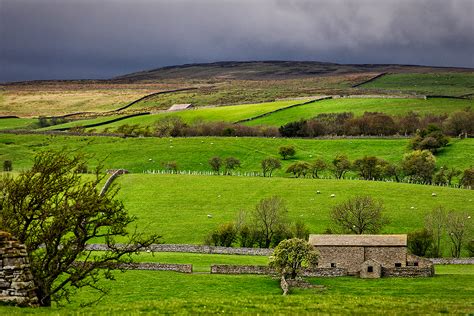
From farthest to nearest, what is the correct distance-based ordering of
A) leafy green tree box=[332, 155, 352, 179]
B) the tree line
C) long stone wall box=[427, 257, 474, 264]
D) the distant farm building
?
1. the tree line
2. leafy green tree box=[332, 155, 352, 179]
3. long stone wall box=[427, 257, 474, 264]
4. the distant farm building

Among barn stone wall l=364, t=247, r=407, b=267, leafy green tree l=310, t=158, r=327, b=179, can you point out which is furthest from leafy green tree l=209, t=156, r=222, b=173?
barn stone wall l=364, t=247, r=407, b=267

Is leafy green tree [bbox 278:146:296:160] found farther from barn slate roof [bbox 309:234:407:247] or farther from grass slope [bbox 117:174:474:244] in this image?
barn slate roof [bbox 309:234:407:247]

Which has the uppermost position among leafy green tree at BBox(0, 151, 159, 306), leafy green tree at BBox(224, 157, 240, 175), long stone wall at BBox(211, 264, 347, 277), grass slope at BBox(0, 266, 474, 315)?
leafy green tree at BBox(0, 151, 159, 306)

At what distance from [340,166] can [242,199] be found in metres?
27.9

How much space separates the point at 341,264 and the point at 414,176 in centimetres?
5633

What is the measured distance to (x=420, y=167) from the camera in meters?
124

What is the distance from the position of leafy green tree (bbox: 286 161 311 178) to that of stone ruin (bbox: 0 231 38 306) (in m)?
106

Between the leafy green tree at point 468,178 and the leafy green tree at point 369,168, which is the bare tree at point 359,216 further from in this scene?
the leafy green tree at point 369,168

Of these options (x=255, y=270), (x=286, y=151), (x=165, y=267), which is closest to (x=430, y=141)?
(x=286, y=151)

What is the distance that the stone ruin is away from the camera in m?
21.1

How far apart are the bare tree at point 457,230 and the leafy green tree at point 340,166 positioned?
40.0m

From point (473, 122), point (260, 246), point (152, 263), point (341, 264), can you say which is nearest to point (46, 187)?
point (152, 263)

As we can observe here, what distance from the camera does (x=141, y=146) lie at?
14862 centimetres

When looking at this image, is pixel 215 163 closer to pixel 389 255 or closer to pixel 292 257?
pixel 389 255
